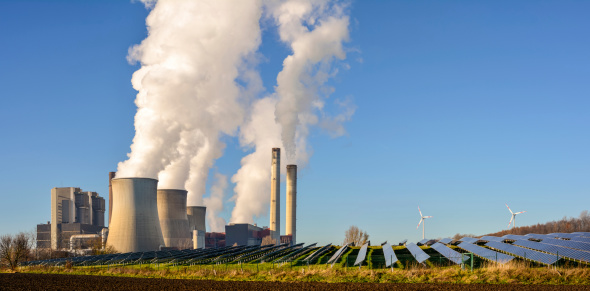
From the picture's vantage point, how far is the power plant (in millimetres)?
53366

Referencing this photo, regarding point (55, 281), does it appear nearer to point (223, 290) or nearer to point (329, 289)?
point (223, 290)

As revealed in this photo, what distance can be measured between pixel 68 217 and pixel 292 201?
4294 cm

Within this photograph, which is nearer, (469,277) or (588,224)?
(469,277)

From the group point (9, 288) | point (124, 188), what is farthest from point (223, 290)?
point (124, 188)

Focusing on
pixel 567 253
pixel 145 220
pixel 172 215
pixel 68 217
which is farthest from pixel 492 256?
pixel 68 217

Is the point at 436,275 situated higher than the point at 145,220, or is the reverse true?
the point at 145,220

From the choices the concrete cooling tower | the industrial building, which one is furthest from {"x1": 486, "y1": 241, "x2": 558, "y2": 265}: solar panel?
the industrial building

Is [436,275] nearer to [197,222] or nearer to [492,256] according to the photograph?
[492,256]

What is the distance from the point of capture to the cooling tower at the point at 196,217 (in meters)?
84.4

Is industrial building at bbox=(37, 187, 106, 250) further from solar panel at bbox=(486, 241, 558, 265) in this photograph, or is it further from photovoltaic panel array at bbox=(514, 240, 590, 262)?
photovoltaic panel array at bbox=(514, 240, 590, 262)

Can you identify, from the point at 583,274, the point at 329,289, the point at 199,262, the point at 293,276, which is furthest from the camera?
the point at 199,262

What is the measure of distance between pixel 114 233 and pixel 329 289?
127ft

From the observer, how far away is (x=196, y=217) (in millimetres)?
85188

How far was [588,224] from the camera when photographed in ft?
278
